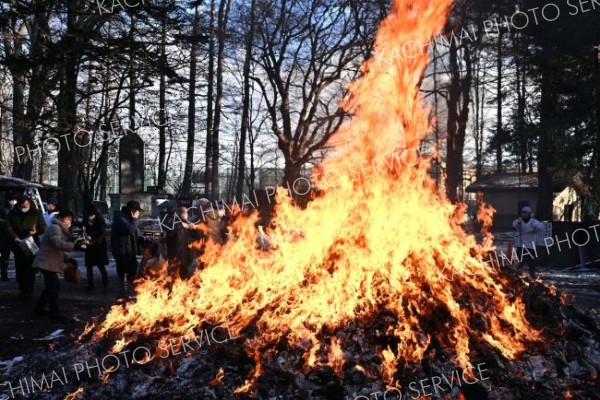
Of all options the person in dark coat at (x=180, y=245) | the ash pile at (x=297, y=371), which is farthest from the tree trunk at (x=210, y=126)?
the ash pile at (x=297, y=371)

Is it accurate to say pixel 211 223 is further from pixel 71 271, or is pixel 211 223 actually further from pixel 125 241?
pixel 71 271

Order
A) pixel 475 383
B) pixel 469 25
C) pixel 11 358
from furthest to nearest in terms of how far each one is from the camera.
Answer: pixel 469 25 → pixel 11 358 → pixel 475 383

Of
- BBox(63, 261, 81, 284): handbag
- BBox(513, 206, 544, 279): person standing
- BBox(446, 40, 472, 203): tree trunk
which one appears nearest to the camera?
BBox(63, 261, 81, 284): handbag

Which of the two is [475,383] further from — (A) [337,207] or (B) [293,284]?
(A) [337,207]

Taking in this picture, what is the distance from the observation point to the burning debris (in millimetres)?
5152

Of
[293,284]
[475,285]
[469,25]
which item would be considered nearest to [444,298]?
[475,285]

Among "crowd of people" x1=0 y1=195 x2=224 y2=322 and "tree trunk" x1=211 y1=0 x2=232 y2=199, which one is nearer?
"crowd of people" x1=0 y1=195 x2=224 y2=322

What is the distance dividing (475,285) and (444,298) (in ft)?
2.47

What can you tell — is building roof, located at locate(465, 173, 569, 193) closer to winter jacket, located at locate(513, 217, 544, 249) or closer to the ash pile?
winter jacket, located at locate(513, 217, 544, 249)

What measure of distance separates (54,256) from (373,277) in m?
4.64

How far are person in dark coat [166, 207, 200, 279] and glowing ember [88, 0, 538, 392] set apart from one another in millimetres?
1403

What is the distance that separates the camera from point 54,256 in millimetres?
7668

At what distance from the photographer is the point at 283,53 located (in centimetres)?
2448

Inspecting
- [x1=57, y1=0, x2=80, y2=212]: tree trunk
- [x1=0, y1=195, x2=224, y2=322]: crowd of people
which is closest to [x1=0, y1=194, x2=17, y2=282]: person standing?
[x1=0, y1=195, x2=224, y2=322]: crowd of people
